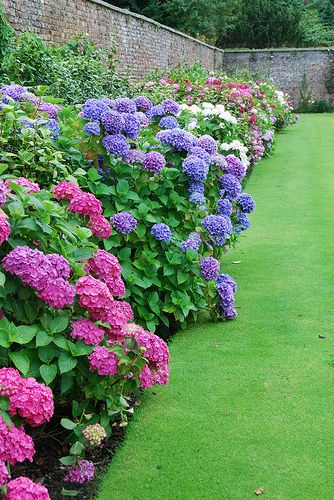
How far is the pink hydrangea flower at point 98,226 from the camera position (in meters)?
2.76

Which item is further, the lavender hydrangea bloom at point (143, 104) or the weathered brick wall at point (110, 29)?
the weathered brick wall at point (110, 29)

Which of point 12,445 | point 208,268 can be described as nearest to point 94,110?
point 208,268

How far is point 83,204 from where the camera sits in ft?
8.74

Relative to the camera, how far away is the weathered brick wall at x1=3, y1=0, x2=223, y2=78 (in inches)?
385

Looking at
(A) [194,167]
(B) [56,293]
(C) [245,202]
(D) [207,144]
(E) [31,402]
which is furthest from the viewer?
(C) [245,202]

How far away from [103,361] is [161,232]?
52.7 inches

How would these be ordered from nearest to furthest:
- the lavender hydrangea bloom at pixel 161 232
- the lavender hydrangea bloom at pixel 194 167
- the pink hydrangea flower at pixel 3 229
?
the pink hydrangea flower at pixel 3 229 < the lavender hydrangea bloom at pixel 161 232 < the lavender hydrangea bloom at pixel 194 167

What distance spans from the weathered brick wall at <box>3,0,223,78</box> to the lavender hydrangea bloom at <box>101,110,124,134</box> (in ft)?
20.8

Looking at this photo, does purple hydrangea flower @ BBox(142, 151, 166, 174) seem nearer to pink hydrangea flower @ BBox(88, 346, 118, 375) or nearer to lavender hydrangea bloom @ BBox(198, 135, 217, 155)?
lavender hydrangea bloom @ BBox(198, 135, 217, 155)

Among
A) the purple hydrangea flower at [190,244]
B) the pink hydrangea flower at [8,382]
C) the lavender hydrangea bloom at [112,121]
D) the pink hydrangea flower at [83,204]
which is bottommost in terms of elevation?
the purple hydrangea flower at [190,244]

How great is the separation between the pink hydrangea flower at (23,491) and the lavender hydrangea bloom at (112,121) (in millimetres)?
2115

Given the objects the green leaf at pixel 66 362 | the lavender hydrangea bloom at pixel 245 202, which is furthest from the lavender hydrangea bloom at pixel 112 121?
the green leaf at pixel 66 362

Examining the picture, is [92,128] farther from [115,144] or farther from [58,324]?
[58,324]

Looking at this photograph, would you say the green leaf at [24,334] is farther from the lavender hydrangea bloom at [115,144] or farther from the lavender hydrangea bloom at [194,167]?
the lavender hydrangea bloom at [194,167]
